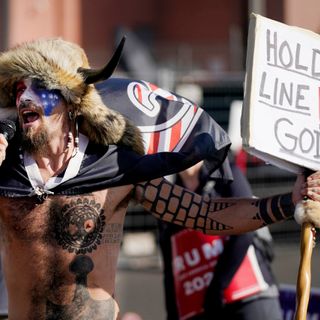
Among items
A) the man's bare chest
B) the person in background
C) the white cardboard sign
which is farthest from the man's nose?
the person in background

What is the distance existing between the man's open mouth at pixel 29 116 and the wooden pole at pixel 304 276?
113 cm

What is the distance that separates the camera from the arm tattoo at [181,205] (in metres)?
4.59

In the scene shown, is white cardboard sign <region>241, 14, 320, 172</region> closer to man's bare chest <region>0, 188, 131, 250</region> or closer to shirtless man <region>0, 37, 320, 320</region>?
shirtless man <region>0, 37, 320, 320</region>

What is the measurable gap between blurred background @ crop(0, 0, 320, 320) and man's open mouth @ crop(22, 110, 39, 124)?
3.09 m

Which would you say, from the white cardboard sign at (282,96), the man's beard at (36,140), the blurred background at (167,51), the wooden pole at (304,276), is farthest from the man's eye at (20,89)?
the blurred background at (167,51)

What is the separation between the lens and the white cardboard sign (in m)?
4.19

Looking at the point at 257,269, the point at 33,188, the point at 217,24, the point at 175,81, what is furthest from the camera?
the point at 217,24

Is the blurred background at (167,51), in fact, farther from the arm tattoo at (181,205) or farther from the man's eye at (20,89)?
the man's eye at (20,89)

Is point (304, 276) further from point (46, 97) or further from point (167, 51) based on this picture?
point (167, 51)

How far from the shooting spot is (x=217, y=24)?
75.3 ft

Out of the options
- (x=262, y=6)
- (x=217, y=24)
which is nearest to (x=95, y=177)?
(x=262, y=6)

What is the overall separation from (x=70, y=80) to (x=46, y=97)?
0.12 meters

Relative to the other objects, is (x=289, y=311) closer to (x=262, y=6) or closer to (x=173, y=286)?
(x=173, y=286)

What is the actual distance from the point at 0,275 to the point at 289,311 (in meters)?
1.77
